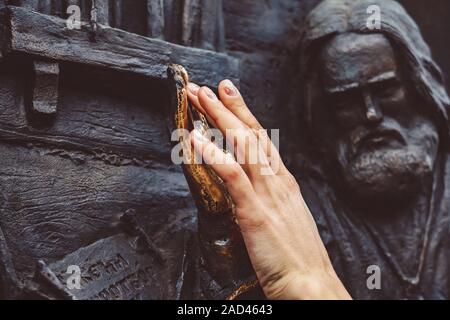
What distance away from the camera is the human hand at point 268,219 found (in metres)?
1.57

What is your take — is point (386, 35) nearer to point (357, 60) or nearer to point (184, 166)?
point (357, 60)

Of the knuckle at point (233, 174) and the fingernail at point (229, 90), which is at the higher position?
the fingernail at point (229, 90)

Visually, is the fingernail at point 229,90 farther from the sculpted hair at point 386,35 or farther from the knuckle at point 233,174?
the sculpted hair at point 386,35

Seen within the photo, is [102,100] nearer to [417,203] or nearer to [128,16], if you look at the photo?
[128,16]

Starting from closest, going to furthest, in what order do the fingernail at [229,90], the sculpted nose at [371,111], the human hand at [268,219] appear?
the human hand at [268,219] → the fingernail at [229,90] → the sculpted nose at [371,111]

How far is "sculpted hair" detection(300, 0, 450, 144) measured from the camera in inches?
93.3

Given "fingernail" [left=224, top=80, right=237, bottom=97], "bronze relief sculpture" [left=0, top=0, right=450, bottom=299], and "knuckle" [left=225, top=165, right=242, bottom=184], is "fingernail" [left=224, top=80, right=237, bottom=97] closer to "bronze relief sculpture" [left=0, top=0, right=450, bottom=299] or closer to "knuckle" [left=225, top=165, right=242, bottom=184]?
"bronze relief sculpture" [left=0, top=0, right=450, bottom=299]

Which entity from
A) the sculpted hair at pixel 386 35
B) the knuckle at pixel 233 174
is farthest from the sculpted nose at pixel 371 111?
the knuckle at pixel 233 174

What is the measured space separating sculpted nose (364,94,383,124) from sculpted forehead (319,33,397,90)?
0.05 m

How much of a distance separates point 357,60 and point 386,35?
0.12m

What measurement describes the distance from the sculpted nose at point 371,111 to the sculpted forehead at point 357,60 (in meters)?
0.05

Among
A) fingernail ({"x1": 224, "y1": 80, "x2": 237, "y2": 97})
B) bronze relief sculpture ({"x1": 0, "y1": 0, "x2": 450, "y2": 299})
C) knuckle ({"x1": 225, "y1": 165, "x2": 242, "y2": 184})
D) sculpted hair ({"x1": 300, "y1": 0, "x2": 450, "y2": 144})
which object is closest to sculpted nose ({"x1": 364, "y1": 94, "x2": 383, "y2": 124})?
bronze relief sculpture ({"x1": 0, "y1": 0, "x2": 450, "y2": 299})

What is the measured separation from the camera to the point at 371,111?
2312 millimetres

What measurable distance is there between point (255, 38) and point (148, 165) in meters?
0.62
